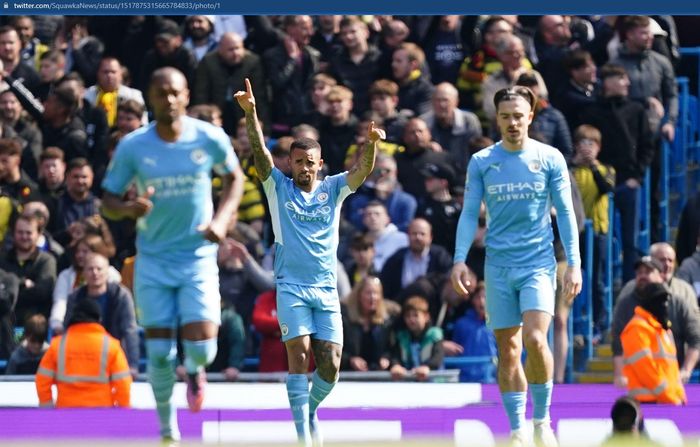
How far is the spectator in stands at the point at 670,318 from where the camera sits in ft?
52.6

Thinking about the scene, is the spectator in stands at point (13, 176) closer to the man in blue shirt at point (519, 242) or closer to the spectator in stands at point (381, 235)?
the spectator in stands at point (381, 235)

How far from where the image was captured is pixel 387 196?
60.0 feet

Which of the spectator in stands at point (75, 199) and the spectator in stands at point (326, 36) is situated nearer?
the spectator in stands at point (75, 199)

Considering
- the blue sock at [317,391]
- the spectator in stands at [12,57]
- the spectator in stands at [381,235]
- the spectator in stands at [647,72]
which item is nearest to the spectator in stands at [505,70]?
the spectator in stands at [647,72]

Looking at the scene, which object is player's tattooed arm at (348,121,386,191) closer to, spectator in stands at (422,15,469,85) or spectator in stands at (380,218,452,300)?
spectator in stands at (380,218,452,300)

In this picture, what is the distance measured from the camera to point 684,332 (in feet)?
54.3

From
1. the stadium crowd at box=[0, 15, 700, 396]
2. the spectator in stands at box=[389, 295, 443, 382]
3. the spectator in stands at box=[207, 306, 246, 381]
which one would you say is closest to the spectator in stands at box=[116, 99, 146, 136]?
the stadium crowd at box=[0, 15, 700, 396]

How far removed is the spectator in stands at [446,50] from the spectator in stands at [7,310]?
525cm

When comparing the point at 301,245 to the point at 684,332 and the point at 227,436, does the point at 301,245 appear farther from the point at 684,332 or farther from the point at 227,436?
the point at 684,332

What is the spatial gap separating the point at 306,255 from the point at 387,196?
5.73m

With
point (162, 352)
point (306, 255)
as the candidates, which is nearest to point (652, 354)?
point (306, 255)

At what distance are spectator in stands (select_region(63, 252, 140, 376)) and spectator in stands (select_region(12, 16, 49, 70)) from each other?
180 inches

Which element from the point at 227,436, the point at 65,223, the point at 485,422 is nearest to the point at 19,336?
the point at 65,223

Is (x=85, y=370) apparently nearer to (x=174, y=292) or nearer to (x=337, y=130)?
(x=174, y=292)
